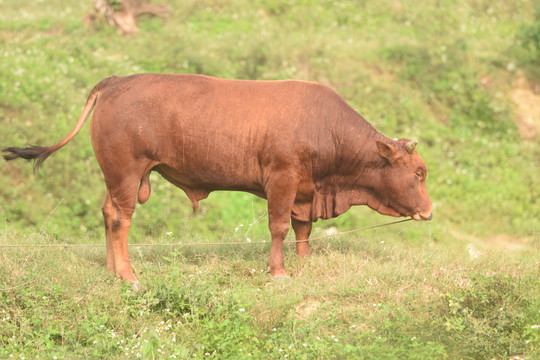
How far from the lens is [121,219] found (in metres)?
6.32

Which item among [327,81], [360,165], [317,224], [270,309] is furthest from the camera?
[327,81]

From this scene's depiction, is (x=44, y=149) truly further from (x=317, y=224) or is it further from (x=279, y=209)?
(x=317, y=224)

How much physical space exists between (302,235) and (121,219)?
1.88 metres

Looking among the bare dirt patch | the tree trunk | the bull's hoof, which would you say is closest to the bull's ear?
the bull's hoof

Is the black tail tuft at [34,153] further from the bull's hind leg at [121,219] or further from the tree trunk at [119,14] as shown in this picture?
the tree trunk at [119,14]

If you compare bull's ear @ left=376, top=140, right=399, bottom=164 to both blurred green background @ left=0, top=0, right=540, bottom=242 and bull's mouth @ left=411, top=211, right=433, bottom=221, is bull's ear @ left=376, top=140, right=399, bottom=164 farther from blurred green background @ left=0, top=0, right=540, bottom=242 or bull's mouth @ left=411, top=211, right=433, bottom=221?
blurred green background @ left=0, top=0, right=540, bottom=242

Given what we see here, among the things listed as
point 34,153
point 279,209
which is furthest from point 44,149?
point 279,209

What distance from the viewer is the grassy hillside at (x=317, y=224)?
5324mm

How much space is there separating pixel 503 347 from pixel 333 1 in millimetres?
12869

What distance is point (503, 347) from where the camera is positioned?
5.09 m

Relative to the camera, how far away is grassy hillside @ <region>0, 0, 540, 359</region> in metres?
5.32

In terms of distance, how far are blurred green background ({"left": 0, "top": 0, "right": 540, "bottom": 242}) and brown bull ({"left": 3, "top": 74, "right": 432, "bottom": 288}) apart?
11.5ft

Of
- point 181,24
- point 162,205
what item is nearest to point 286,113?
point 162,205

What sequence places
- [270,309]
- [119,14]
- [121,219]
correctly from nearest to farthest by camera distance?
1. [270,309]
2. [121,219]
3. [119,14]
